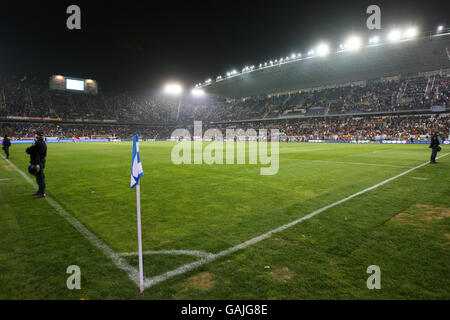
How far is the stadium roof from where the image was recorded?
43.5m

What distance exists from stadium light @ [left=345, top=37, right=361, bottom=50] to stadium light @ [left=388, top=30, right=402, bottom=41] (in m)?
4.87

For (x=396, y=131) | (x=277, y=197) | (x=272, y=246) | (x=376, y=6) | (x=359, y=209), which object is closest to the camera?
(x=272, y=246)

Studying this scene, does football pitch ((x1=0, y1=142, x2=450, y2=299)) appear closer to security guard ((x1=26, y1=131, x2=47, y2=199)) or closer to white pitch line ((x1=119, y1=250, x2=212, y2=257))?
white pitch line ((x1=119, y1=250, x2=212, y2=257))

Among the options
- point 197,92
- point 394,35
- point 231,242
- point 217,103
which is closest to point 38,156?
point 231,242

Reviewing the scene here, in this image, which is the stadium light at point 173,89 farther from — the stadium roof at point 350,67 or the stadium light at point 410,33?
the stadium light at point 410,33

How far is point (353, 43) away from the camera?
147 feet

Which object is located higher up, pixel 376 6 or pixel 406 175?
pixel 376 6

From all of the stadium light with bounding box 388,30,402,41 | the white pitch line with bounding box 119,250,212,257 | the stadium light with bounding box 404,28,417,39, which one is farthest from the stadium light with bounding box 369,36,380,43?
the white pitch line with bounding box 119,250,212,257

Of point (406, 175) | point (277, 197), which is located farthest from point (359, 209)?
point (406, 175)

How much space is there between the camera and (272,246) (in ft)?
13.8

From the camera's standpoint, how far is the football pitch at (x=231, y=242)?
10.1ft
